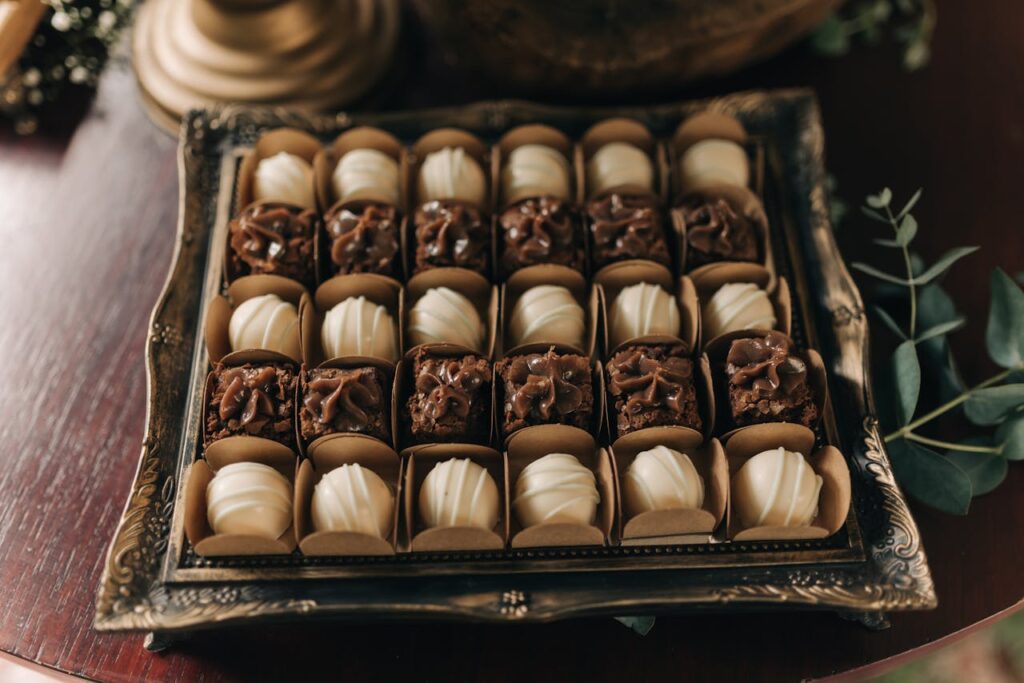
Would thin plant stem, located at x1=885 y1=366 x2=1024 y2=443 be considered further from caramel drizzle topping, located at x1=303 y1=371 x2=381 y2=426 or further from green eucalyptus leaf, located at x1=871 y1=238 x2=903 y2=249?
caramel drizzle topping, located at x1=303 y1=371 x2=381 y2=426

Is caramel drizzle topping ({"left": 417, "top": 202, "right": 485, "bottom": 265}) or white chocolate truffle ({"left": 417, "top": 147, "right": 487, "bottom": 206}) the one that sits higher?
white chocolate truffle ({"left": 417, "top": 147, "right": 487, "bottom": 206})

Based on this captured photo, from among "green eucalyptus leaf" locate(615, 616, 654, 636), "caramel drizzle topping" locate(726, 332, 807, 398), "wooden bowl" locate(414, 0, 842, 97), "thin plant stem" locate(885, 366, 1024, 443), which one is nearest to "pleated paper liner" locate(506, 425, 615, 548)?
"green eucalyptus leaf" locate(615, 616, 654, 636)

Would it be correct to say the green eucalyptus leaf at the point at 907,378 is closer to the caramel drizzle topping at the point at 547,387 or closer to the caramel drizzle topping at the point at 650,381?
the caramel drizzle topping at the point at 650,381

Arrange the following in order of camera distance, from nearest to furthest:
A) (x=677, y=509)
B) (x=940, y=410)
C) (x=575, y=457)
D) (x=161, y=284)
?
(x=677, y=509), (x=575, y=457), (x=940, y=410), (x=161, y=284)

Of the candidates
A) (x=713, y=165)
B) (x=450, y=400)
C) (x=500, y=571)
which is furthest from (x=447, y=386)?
(x=713, y=165)

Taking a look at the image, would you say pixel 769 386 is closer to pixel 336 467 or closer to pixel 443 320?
pixel 443 320

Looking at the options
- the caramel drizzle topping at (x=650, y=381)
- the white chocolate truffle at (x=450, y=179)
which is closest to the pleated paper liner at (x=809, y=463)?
the caramel drizzle topping at (x=650, y=381)
